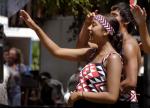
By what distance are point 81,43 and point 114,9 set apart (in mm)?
405

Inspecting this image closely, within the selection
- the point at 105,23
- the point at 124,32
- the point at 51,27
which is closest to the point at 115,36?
the point at 105,23

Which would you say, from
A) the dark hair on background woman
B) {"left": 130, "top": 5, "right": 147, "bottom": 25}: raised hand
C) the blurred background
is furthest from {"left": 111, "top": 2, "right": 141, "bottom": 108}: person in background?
the blurred background

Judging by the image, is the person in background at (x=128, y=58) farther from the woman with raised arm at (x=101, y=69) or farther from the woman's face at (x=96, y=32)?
the woman's face at (x=96, y=32)

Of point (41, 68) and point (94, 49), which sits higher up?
point (94, 49)

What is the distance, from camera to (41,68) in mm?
18719

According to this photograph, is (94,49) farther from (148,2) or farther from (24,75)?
(24,75)

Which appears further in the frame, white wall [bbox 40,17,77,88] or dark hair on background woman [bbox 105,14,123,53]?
white wall [bbox 40,17,77,88]

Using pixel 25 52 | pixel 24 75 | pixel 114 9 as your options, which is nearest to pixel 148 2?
pixel 114 9

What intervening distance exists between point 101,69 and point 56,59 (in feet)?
43.2

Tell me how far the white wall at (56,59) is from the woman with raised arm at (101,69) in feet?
38.4

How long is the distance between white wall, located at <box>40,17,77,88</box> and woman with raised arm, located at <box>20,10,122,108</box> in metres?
11.7

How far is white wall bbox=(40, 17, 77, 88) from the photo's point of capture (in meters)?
17.1

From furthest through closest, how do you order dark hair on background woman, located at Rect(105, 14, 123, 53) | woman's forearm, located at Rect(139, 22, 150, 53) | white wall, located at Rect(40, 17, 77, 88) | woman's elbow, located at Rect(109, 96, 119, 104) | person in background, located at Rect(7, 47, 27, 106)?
white wall, located at Rect(40, 17, 77, 88) → person in background, located at Rect(7, 47, 27, 106) → dark hair on background woman, located at Rect(105, 14, 123, 53) → woman's forearm, located at Rect(139, 22, 150, 53) → woman's elbow, located at Rect(109, 96, 119, 104)

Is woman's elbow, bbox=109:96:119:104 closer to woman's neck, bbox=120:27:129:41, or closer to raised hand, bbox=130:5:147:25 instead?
raised hand, bbox=130:5:147:25
